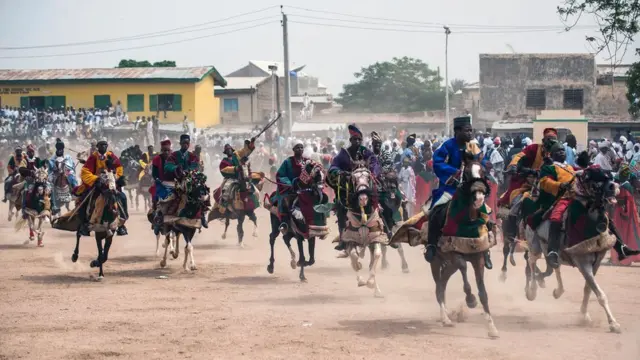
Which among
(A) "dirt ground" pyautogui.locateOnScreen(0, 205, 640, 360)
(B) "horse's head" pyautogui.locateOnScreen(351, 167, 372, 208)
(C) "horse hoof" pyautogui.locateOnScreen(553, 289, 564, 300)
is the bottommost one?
(A) "dirt ground" pyautogui.locateOnScreen(0, 205, 640, 360)

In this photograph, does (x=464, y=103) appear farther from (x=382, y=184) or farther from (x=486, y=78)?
(x=382, y=184)

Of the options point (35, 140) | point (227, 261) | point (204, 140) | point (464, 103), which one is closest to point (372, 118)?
point (464, 103)

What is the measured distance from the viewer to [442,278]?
43.8 feet

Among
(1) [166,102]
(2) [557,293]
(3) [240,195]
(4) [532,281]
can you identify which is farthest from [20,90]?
(2) [557,293]

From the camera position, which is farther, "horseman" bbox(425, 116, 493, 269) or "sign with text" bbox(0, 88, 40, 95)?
"sign with text" bbox(0, 88, 40, 95)

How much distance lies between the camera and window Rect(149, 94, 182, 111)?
228 ft

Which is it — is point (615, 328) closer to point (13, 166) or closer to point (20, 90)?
point (13, 166)

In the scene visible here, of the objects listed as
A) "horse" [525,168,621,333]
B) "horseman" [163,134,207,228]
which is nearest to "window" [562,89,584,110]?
"horseman" [163,134,207,228]

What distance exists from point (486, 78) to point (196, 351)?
56837 mm

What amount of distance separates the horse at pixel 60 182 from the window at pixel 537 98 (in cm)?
4435

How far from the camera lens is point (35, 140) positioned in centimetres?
5769

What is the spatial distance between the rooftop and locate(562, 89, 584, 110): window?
76.1 feet

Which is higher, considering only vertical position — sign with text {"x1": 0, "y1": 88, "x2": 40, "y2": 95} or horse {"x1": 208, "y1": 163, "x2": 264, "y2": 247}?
sign with text {"x1": 0, "y1": 88, "x2": 40, "y2": 95}

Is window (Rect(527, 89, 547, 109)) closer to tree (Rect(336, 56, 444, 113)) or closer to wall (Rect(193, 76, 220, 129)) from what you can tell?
wall (Rect(193, 76, 220, 129))
